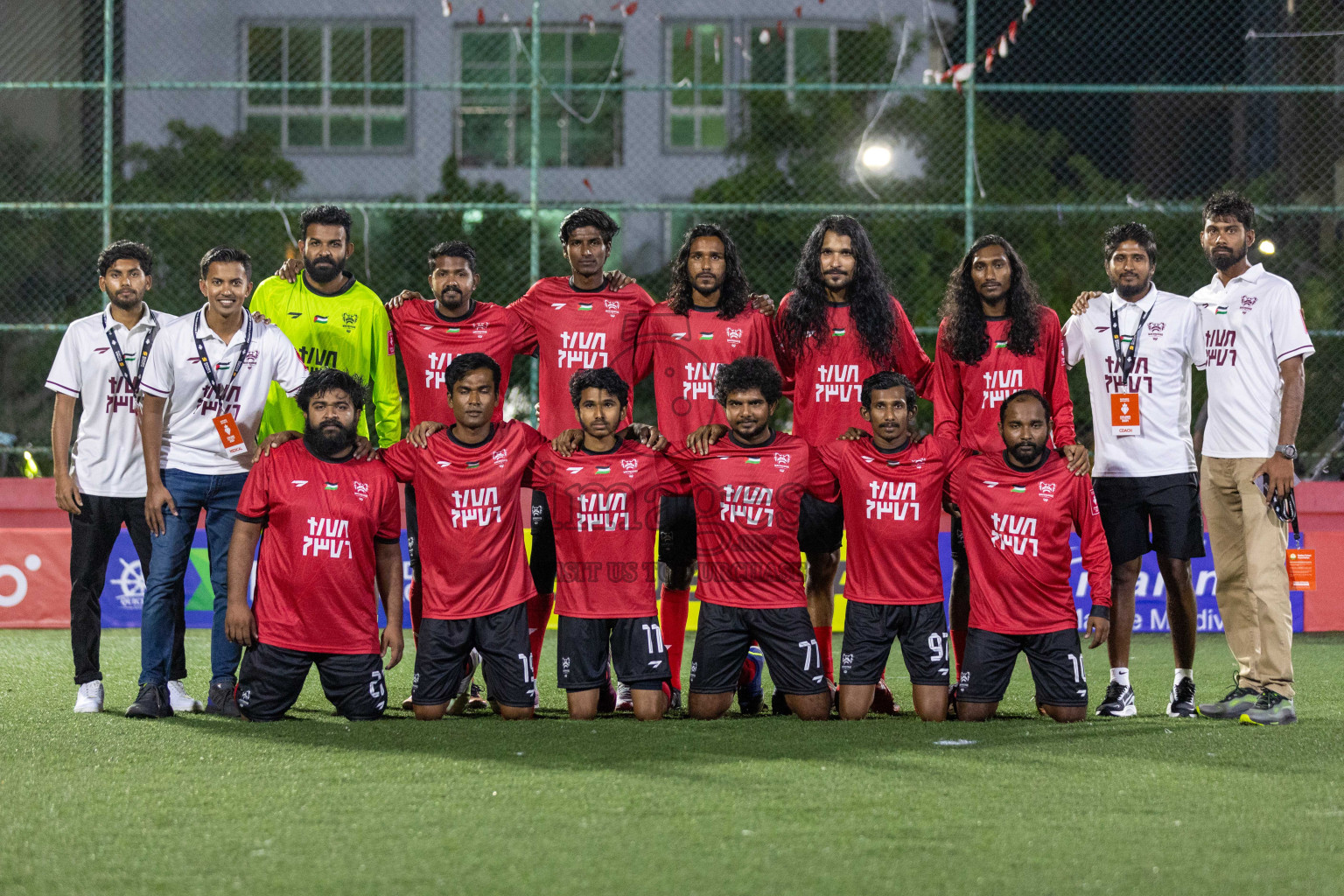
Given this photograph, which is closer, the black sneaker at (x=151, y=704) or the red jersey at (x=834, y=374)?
the black sneaker at (x=151, y=704)

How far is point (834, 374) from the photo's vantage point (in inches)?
259

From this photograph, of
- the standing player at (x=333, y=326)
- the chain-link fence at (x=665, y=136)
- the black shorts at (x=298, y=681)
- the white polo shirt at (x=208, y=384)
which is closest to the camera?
the black shorts at (x=298, y=681)

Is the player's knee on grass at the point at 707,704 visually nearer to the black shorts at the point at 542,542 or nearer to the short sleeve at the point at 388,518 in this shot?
the black shorts at the point at 542,542

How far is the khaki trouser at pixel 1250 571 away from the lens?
6242mm

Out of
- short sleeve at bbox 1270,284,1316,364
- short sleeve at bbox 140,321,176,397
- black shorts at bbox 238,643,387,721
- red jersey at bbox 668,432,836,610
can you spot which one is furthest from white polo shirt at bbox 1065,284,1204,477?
short sleeve at bbox 140,321,176,397

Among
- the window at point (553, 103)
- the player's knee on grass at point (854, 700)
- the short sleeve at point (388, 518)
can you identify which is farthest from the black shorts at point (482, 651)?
the window at point (553, 103)

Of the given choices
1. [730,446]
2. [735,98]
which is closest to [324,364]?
[730,446]

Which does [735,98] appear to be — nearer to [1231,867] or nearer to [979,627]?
[979,627]

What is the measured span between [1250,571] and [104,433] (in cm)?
510

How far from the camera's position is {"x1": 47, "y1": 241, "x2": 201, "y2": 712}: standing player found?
654cm

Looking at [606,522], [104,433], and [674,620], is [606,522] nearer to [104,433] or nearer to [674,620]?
[674,620]

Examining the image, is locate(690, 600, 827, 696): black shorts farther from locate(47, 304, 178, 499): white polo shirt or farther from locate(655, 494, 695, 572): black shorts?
locate(47, 304, 178, 499): white polo shirt

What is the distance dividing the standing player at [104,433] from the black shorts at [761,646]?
91.3 inches

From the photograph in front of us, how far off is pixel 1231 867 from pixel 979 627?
2546mm
